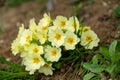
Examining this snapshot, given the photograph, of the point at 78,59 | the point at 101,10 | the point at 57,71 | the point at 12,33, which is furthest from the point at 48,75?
the point at 12,33

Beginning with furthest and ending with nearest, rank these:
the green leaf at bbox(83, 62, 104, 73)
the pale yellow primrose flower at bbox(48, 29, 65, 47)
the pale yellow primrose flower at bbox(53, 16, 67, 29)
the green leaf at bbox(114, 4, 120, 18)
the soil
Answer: the green leaf at bbox(114, 4, 120, 18)
the soil
the pale yellow primrose flower at bbox(53, 16, 67, 29)
the pale yellow primrose flower at bbox(48, 29, 65, 47)
the green leaf at bbox(83, 62, 104, 73)

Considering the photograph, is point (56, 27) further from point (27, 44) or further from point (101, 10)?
point (101, 10)

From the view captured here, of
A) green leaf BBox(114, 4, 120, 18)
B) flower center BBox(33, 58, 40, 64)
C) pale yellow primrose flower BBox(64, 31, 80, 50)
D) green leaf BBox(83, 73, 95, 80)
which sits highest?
green leaf BBox(114, 4, 120, 18)

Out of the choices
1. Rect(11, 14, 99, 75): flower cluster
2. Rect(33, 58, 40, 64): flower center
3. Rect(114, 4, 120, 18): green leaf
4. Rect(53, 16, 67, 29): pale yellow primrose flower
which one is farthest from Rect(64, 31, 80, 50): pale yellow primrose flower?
Rect(114, 4, 120, 18): green leaf

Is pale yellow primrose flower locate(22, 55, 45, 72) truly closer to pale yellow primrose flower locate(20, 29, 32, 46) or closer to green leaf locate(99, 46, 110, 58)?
pale yellow primrose flower locate(20, 29, 32, 46)

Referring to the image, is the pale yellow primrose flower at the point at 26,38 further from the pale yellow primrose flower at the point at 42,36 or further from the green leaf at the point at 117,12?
the green leaf at the point at 117,12

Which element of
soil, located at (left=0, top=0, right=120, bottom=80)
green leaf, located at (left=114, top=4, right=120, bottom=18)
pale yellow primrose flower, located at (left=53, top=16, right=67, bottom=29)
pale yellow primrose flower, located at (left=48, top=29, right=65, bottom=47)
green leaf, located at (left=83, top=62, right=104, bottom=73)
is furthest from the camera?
green leaf, located at (left=114, top=4, right=120, bottom=18)

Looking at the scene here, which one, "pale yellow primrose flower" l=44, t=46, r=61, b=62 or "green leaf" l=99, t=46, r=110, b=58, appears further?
"pale yellow primrose flower" l=44, t=46, r=61, b=62
